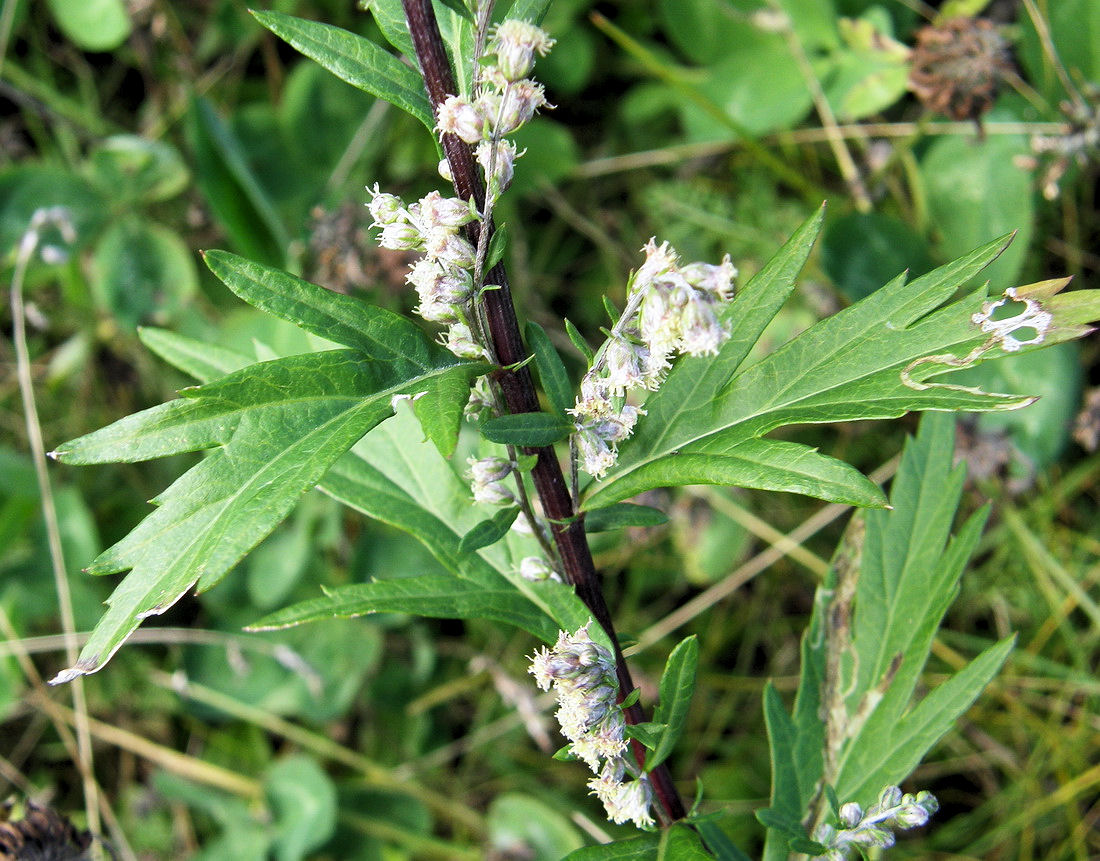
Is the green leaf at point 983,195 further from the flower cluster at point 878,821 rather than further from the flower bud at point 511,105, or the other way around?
the flower bud at point 511,105

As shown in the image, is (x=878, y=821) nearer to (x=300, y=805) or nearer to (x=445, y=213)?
(x=445, y=213)

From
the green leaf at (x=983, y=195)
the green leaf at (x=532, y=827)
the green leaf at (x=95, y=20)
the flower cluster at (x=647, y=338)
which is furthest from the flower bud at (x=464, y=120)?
the green leaf at (x=95, y=20)

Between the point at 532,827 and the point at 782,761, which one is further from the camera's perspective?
the point at 532,827

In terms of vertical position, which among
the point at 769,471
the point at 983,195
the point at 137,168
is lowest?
the point at 983,195

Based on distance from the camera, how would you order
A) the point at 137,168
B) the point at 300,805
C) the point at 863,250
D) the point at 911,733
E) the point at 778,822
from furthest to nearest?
the point at 137,168 → the point at 300,805 → the point at 863,250 → the point at 911,733 → the point at 778,822

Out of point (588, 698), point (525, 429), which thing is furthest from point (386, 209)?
point (588, 698)

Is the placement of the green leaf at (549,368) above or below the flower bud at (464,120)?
below
